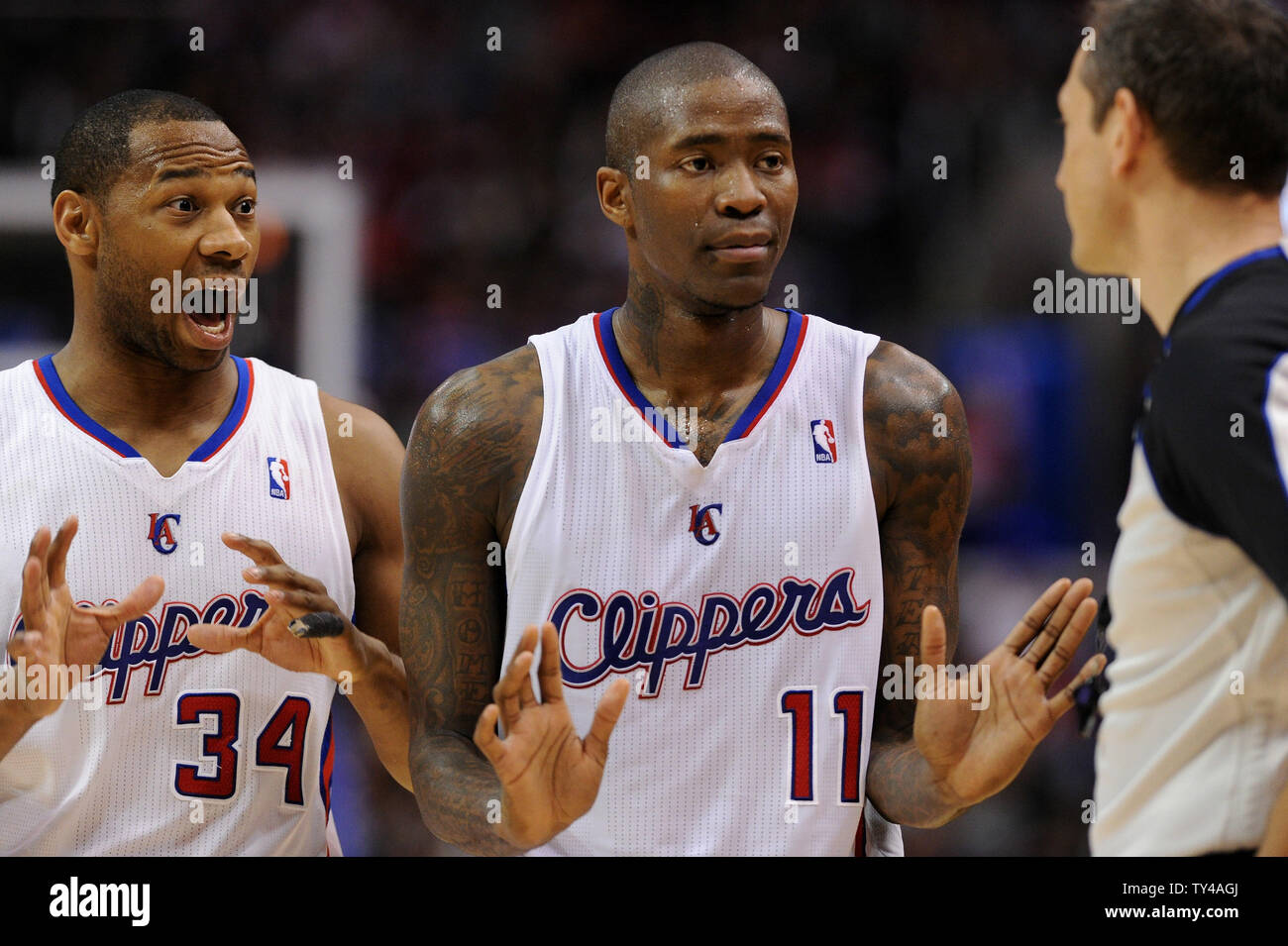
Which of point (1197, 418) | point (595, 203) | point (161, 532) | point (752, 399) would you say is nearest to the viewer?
point (1197, 418)

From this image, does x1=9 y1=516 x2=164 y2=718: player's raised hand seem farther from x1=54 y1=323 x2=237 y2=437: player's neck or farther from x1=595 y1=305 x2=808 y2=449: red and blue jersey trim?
x1=595 y1=305 x2=808 y2=449: red and blue jersey trim

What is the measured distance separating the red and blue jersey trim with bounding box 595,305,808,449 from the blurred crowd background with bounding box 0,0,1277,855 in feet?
7.18

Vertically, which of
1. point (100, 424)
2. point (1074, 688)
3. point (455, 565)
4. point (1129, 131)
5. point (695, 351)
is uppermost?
point (1129, 131)

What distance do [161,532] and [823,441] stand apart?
1388mm

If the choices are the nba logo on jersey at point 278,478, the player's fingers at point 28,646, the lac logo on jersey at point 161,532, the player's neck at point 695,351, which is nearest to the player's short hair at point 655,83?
the player's neck at point 695,351

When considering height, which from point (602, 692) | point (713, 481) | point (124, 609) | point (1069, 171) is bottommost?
point (602, 692)

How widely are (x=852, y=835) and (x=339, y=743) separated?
2.46 metres

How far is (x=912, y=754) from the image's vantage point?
302 cm

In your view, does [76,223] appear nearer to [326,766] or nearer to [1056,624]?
[326,766]

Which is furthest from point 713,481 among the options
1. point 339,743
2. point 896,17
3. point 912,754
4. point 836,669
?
point 896,17

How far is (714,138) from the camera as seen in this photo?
304cm

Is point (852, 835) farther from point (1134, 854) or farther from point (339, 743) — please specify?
point (339, 743)

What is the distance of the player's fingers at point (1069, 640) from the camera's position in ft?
8.87

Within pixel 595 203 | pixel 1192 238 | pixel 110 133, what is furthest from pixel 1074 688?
pixel 595 203
